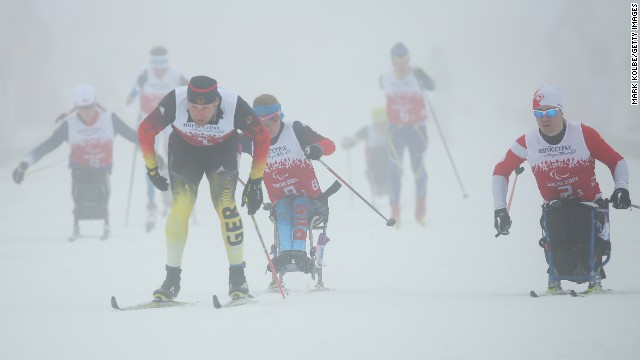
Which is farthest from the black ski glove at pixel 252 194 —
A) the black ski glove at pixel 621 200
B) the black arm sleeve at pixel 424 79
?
the black arm sleeve at pixel 424 79

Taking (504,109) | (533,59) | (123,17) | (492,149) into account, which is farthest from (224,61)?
(492,149)

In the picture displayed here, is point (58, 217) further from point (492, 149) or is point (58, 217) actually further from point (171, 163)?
point (492, 149)

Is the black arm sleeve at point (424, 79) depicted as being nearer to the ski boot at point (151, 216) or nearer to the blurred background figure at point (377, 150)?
the blurred background figure at point (377, 150)

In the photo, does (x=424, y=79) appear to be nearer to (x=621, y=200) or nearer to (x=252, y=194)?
(x=621, y=200)

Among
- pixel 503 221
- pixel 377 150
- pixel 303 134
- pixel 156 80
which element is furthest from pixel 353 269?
pixel 377 150

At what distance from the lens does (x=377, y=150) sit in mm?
21141

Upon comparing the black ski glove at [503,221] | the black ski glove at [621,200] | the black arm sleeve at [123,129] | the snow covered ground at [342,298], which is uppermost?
the black arm sleeve at [123,129]

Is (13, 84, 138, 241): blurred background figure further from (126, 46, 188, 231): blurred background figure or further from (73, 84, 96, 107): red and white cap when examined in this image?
(126, 46, 188, 231): blurred background figure

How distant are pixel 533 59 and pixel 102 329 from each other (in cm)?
9279

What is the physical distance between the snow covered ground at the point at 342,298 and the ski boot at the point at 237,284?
0.27 m

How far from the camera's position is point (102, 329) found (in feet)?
23.2

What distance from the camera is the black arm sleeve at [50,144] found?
14180 mm

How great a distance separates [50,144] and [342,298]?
306 inches

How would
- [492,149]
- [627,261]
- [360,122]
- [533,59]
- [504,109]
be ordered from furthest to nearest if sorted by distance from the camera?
[533,59] < [504,109] < [360,122] < [492,149] < [627,261]
